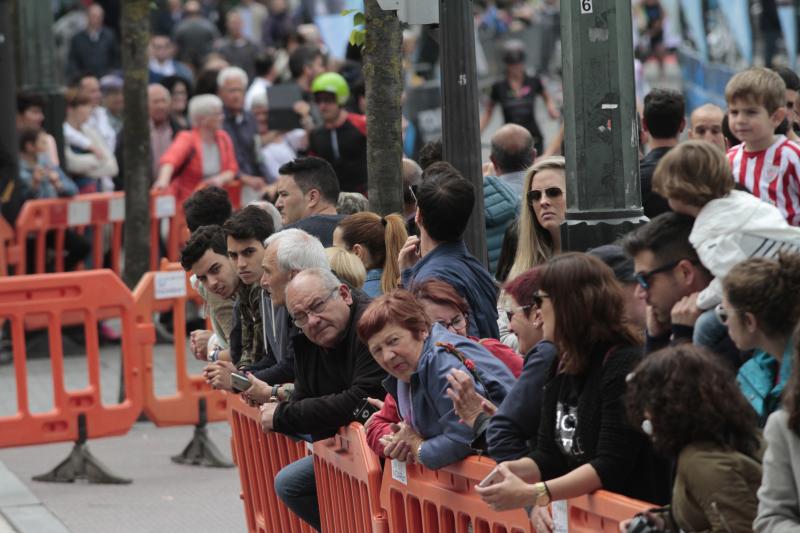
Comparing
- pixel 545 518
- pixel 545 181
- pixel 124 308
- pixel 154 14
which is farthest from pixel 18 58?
pixel 545 518

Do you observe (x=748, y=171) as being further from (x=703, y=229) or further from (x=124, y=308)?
(x=124, y=308)

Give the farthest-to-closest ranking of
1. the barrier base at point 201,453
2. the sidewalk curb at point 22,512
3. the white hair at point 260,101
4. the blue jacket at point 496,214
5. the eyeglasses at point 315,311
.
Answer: the white hair at point 260,101 < the barrier base at point 201,453 < the sidewalk curb at point 22,512 < the blue jacket at point 496,214 < the eyeglasses at point 315,311

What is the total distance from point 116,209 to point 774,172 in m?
9.84

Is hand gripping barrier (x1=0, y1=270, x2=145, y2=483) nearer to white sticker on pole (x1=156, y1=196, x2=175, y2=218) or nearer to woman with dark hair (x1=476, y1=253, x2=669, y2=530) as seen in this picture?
white sticker on pole (x1=156, y1=196, x2=175, y2=218)

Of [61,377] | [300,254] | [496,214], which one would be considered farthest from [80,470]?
[300,254]

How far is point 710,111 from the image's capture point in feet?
29.8

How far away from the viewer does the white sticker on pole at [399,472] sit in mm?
6105

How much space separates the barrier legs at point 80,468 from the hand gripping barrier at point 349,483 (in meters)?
3.71

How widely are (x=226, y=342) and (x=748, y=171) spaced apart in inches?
120

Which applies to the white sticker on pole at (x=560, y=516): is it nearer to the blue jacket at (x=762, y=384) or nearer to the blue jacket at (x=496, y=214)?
the blue jacket at (x=762, y=384)

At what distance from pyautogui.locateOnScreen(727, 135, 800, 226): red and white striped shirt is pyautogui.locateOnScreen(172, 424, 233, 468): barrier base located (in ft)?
16.2

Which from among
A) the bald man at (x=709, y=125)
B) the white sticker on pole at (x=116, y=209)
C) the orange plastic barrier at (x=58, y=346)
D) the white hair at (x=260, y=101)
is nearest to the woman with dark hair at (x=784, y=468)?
the bald man at (x=709, y=125)

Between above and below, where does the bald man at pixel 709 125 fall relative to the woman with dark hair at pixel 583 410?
above

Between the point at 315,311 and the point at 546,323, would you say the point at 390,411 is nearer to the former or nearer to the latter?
the point at 315,311
